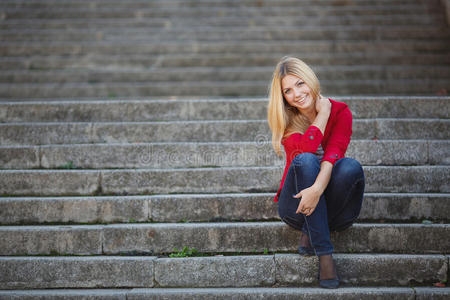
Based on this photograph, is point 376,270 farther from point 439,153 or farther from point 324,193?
point 439,153

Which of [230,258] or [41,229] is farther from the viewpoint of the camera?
[41,229]

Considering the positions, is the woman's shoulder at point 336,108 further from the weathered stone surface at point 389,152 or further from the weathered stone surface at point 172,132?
the weathered stone surface at point 172,132

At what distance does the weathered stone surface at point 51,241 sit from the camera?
3.37m

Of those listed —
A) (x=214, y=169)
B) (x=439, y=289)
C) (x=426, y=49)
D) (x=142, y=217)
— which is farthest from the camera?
(x=426, y=49)

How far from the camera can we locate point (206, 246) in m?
3.34

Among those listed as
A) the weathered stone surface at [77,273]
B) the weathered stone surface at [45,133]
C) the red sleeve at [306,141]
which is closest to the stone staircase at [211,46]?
the weathered stone surface at [45,133]

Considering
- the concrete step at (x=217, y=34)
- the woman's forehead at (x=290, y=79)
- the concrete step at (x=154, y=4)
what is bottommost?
the woman's forehead at (x=290, y=79)

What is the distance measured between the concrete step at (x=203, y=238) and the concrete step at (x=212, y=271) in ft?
0.50

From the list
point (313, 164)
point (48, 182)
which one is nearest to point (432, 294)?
point (313, 164)

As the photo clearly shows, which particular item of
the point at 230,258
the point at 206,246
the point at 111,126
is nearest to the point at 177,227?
the point at 206,246

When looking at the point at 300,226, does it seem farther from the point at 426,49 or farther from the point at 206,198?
the point at 426,49

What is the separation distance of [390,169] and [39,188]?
126 inches

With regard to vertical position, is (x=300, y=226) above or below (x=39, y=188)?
below

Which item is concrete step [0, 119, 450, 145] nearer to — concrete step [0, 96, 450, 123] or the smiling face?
concrete step [0, 96, 450, 123]
